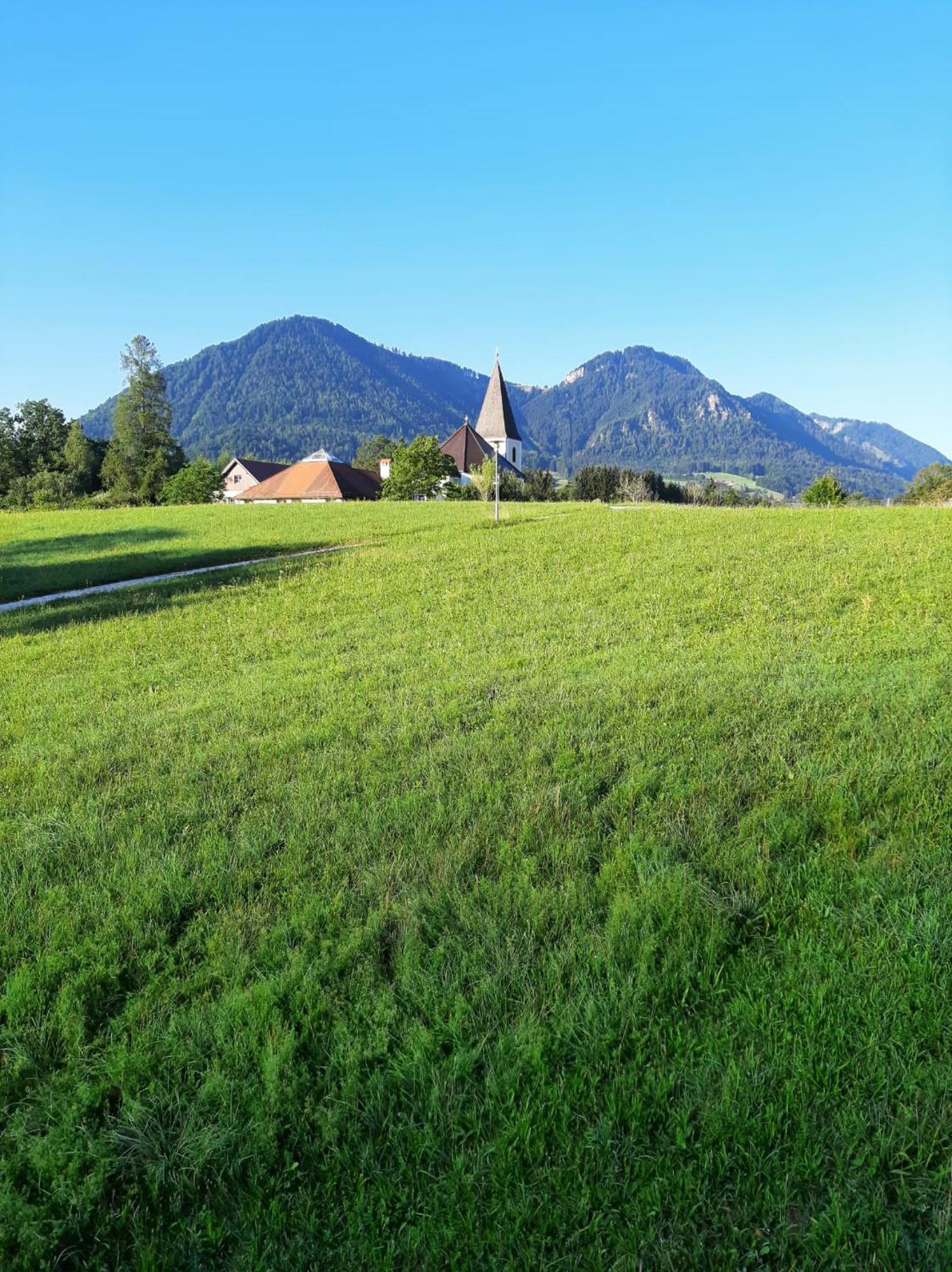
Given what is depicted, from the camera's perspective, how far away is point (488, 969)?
328 cm

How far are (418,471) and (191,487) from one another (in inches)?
959

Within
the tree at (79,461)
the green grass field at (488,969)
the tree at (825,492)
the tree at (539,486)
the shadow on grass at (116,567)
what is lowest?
the green grass field at (488,969)

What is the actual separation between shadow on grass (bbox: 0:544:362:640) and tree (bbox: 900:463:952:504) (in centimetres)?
7045

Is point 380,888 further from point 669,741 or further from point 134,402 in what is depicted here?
point 134,402

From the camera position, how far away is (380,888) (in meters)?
3.86

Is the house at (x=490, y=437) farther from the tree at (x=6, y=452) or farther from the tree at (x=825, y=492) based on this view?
the tree at (x=6, y=452)

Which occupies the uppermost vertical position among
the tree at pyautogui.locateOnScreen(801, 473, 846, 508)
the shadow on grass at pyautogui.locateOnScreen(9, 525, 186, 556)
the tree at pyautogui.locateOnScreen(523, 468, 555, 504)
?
the tree at pyautogui.locateOnScreen(523, 468, 555, 504)

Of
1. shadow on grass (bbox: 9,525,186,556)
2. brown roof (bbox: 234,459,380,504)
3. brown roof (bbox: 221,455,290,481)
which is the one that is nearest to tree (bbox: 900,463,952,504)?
brown roof (bbox: 234,459,380,504)

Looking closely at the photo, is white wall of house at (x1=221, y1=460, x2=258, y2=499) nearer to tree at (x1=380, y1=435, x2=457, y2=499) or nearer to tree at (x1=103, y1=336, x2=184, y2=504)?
tree at (x1=103, y1=336, x2=184, y2=504)

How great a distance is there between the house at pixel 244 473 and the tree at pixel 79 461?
1261 inches

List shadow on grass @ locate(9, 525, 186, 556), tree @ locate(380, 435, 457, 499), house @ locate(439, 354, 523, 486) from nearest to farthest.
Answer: shadow on grass @ locate(9, 525, 186, 556)
tree @ locate(380, 435, 457, 499)
house @ locate(439, 354, 523, 486)

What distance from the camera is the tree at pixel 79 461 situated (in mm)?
76250

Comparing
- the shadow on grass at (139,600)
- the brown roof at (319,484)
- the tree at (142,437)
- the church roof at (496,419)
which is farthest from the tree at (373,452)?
the shadow on grass at (139,600)

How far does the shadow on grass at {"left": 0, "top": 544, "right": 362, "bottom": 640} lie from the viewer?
40.8 ft
